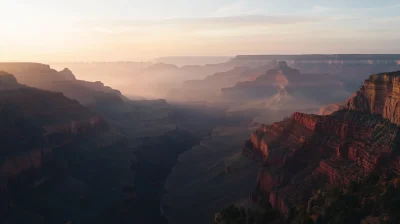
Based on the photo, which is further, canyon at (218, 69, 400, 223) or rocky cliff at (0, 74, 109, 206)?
rocky cliff at (0, 74, 109, 206)

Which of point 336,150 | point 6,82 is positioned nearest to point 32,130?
point 6,82

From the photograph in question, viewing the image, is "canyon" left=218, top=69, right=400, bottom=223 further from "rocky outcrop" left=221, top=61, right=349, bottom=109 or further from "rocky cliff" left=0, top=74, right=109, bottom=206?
"rocky outcrop" left=221, top=61, right=349, bottom=109

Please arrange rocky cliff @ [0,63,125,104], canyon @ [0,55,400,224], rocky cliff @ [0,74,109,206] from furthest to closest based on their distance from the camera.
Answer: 1. rocky cliff @ [0,63,125,104]
2. rocky cliff @ [0,74,109,206]
3. canyon @ [0,55,400,224]

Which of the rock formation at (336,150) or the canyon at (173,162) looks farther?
the canyon at (173,162)

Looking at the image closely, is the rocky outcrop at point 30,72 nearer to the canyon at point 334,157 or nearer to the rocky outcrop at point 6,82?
the rocky outcrop at point 6,82

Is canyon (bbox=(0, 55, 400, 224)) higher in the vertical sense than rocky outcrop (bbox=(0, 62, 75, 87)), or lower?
lower

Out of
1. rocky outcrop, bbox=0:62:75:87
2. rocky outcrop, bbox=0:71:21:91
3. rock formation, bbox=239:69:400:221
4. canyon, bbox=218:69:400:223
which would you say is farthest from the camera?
rocky outcrop, bbox=0:62:75:87

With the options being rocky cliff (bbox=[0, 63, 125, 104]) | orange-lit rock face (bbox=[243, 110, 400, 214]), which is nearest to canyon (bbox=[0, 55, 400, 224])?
orange-lit rock face (bbox=[243, 110, 400, 214])

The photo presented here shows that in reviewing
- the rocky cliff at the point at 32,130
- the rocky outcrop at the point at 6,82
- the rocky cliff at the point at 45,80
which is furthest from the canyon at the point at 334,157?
the rocky cliff at the point at 45,80

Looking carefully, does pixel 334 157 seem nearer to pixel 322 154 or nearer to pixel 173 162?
pixel 322 154
